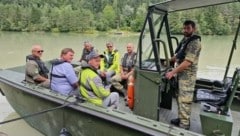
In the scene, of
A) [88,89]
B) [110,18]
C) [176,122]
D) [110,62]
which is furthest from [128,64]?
[110,18]

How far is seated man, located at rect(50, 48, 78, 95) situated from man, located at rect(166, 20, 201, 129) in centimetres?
150

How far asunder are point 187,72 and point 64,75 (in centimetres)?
180

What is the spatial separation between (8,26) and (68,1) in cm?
3121

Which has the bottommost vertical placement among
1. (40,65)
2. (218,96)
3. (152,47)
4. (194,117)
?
(194,117)

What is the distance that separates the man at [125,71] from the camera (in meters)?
6.36

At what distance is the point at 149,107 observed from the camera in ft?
13.7

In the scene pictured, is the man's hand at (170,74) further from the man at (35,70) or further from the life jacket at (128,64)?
the life jacket at (128,64)

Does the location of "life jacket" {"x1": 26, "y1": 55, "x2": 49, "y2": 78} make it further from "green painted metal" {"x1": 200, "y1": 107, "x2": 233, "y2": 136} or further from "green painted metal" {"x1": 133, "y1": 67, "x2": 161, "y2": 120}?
"green painted metal" {"x1": 200, "y1": 107, "x2": 233, "y2": 136}

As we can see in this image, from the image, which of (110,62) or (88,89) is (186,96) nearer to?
(88,89)

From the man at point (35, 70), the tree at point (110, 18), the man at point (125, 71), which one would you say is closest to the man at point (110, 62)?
the man at point (125, 71)

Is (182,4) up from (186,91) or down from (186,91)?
up

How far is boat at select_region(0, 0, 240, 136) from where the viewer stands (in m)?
3.71

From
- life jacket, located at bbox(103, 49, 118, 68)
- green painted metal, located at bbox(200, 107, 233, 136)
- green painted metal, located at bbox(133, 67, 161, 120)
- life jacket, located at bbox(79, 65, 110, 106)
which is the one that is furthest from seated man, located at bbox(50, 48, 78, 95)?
life jacket, located at bbox(103, 49, 118, 68)

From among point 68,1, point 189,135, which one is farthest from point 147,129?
point 68,1
